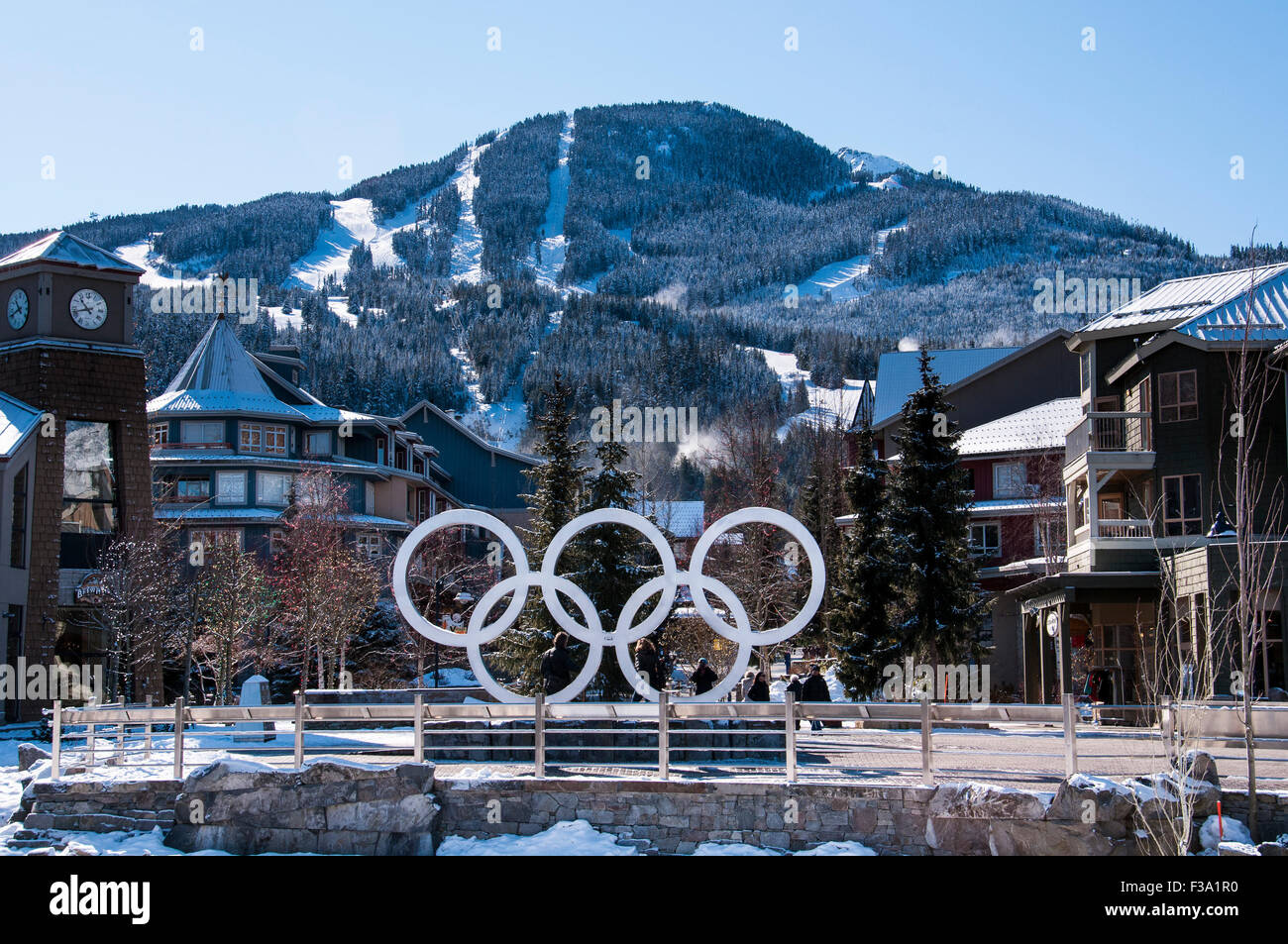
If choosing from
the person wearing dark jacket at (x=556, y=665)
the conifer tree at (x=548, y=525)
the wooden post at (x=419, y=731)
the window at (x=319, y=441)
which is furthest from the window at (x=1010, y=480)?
the wooden post at (x=419, y=731)

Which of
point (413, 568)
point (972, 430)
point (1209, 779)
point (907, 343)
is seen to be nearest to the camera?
point (1209, 779)

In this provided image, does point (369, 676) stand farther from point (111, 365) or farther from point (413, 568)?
point (111, 365)

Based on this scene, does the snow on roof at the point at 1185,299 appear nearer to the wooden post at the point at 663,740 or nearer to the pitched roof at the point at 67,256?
the wooden post at the point at 663,740

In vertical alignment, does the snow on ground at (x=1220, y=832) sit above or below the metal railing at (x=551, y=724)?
below

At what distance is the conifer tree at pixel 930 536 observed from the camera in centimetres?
3541

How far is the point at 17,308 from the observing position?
37156mm

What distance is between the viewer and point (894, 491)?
3572 centimetres

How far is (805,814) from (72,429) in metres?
28.9

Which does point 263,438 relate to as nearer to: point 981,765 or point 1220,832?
point 981,765

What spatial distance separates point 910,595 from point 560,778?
769 inches

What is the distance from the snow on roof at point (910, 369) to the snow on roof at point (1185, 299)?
834 inches

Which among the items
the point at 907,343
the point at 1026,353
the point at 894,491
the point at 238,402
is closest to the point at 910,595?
the point at 894,491

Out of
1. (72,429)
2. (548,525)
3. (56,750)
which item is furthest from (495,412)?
(56,750)

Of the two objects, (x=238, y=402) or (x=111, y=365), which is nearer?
(x=111, y=365)
